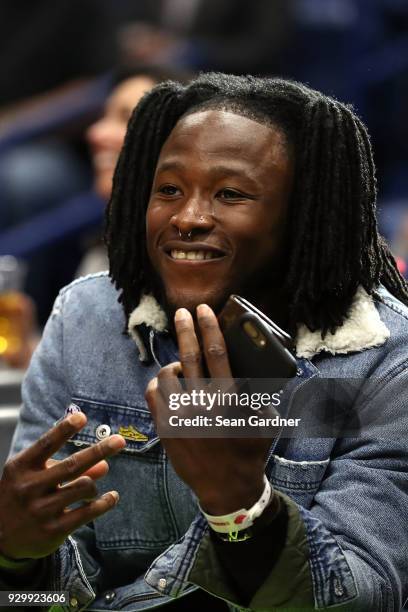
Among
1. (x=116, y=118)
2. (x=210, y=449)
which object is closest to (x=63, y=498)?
(x=210, y=449)

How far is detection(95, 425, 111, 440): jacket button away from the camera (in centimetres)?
145

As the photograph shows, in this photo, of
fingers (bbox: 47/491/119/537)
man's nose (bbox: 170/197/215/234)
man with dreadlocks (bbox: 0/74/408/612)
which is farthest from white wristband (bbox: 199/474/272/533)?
man's nose (bbox: 170/197/215/234)

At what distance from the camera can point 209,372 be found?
1.14m

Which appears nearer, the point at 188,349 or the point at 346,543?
the point at 188,349

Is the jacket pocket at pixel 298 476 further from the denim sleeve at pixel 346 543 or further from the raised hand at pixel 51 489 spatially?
the raised hand at pixel 51 489

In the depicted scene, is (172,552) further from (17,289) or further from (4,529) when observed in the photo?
(17,289)

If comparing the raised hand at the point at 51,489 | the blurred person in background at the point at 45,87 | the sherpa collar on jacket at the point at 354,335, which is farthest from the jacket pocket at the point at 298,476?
the blurred person in background at the point at 45,87

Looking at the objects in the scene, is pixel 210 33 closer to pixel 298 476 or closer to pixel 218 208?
pixel 218 208

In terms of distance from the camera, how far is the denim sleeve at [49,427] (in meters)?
1.36

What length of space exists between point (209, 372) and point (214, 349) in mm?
27

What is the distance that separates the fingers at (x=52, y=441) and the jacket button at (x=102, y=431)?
0.24 meters

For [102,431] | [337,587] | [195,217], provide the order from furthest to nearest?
[102,431]
[195,217]
[337,587]

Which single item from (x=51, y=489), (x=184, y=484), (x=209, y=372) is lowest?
(x=184, y=484)

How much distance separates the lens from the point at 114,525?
4.83ft
